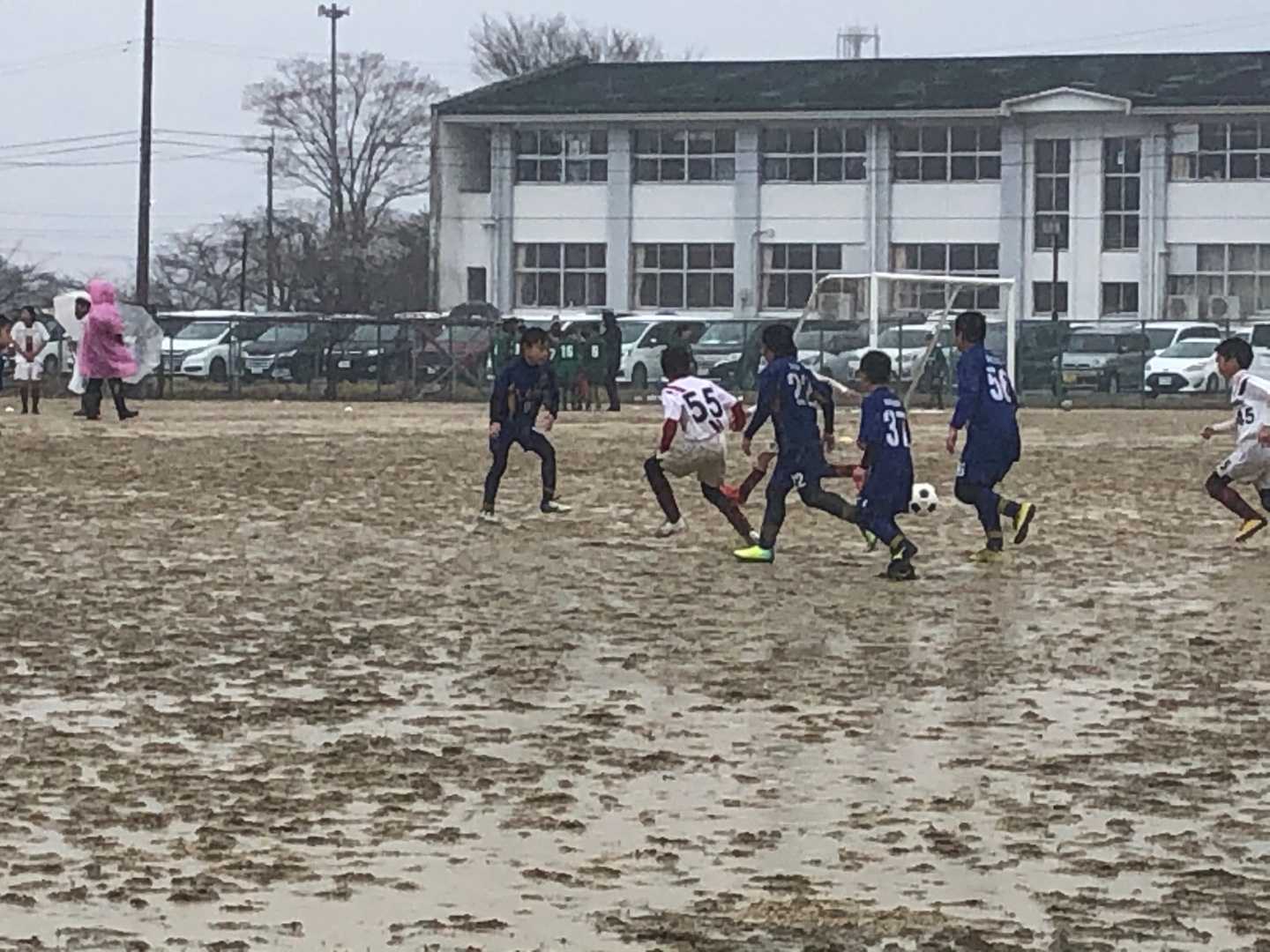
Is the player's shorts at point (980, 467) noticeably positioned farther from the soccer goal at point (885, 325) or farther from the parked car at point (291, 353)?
the parked car at point (291, 353)

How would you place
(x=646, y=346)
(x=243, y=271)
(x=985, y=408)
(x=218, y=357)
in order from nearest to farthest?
1. (x=985, y=408)
2. (x=218, y=357)
3. (x=646, y=346)
4. (x=243, y=271)

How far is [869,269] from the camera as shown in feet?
222

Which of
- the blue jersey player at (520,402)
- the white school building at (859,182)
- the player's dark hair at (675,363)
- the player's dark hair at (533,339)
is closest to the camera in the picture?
the player's dark hair at (675,363)

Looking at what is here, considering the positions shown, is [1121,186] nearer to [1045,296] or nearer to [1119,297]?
[1119,297]

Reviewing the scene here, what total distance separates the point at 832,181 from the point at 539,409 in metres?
50.6

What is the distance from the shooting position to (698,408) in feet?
53.2

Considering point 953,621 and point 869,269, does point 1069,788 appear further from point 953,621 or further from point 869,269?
point 869,269

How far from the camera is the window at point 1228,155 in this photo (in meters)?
65.5

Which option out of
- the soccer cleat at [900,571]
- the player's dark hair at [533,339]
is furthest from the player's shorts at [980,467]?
the player's dark hair at [533,339]

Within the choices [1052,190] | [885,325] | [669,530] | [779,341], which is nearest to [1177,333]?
[885,325]

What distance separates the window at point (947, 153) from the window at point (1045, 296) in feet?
9.48

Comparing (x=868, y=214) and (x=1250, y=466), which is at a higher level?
(x=868, y=214)

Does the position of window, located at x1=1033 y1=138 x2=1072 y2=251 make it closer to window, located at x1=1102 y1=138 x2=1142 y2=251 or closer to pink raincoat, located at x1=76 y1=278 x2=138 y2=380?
window, located at x1=1102 y1=138 x2=1142 y2=251

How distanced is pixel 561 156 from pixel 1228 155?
17009 mm
